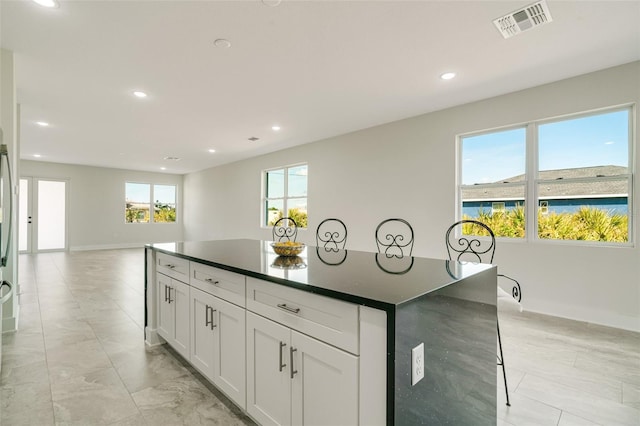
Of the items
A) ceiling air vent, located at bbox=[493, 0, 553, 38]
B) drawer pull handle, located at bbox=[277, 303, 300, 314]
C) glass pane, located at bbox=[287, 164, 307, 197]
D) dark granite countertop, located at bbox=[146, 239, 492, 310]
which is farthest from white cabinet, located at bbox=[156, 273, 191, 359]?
glass pane, located at bbox=[287, 164, 307, 197]

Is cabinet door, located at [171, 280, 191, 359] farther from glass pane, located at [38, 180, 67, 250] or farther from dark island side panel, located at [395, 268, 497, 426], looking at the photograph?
glass pane, located at [38, 180, 67, 250]

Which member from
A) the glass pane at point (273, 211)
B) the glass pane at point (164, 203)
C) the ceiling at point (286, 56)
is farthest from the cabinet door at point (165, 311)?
the glass pane at point (164, 203)

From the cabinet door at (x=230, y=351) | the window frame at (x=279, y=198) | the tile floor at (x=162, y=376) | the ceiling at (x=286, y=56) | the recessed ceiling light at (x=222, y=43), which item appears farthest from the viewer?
the window frame at (x=279, y=198)

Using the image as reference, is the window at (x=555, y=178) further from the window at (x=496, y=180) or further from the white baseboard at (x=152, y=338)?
the white baseboard at (x=152, y=338)

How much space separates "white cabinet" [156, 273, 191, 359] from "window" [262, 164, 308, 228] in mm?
4105

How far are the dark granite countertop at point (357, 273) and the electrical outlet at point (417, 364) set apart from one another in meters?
0.18

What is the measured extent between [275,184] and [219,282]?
578cm

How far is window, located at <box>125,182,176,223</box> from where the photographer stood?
10.0 meters

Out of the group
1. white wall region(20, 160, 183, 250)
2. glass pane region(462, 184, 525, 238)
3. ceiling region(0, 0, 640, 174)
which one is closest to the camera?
ceiling region(0, 0, 640, 174)

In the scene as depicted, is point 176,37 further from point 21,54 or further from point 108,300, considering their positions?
point 108,300

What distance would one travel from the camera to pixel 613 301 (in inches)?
120

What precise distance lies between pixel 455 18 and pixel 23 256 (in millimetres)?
10535

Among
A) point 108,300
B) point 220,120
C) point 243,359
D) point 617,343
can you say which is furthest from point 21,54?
point 617,343

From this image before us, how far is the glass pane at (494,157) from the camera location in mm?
3760
